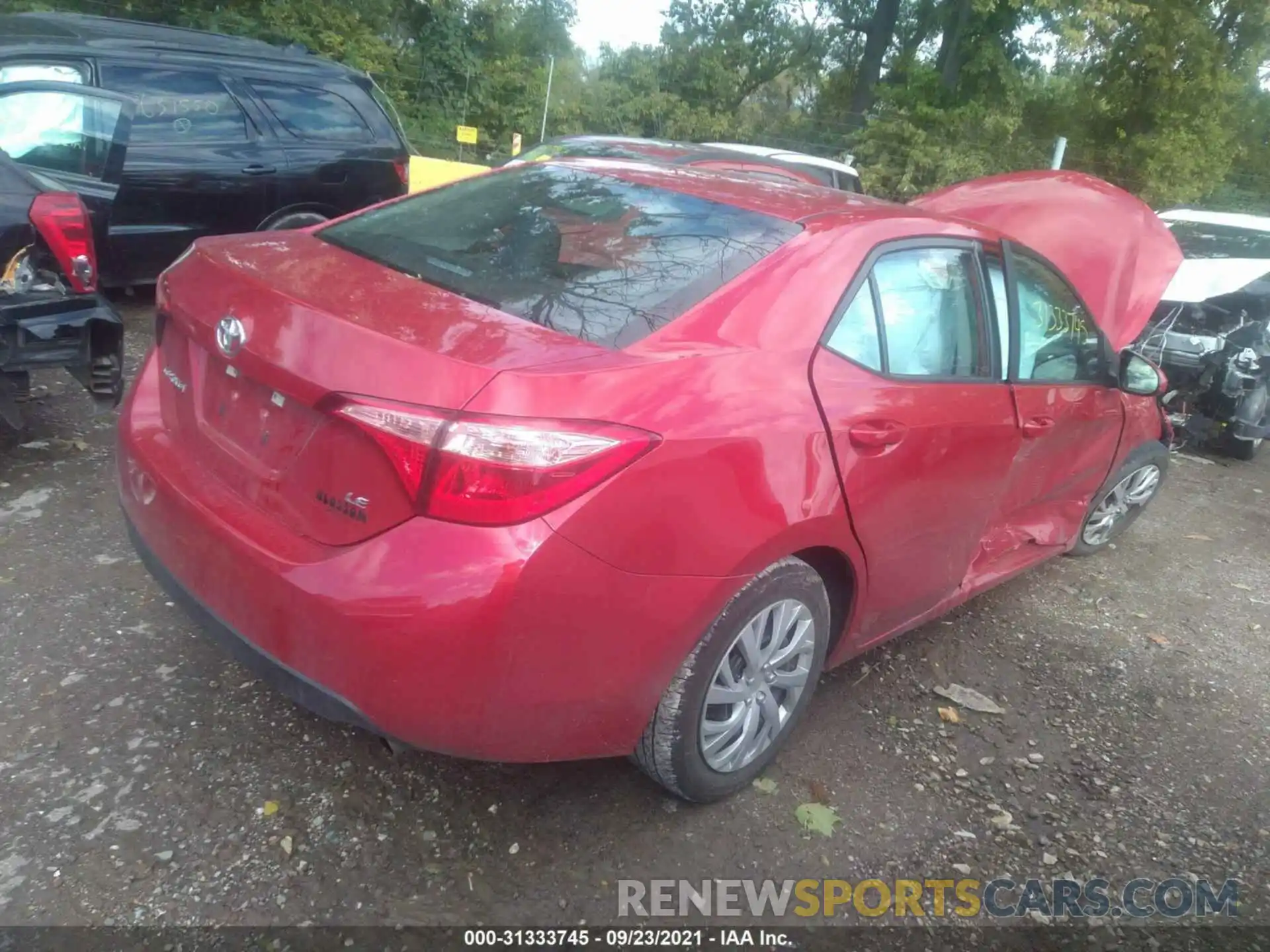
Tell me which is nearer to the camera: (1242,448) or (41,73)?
(41,73)

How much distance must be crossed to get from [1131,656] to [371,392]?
11.0ft

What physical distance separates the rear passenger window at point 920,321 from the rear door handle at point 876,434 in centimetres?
17

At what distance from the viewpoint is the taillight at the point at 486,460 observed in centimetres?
209

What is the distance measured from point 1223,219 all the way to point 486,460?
26.9ft

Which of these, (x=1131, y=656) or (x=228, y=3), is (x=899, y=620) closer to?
(x=1131, y=656)

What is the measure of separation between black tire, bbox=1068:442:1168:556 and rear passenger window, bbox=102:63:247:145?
546cm

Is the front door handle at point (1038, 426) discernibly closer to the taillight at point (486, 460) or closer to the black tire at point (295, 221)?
the taillight at point (486, 460)

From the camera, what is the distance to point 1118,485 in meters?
4.80

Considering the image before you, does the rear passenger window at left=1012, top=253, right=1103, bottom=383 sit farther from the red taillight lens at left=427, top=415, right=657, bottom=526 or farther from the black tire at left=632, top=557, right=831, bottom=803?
the red taillight lens at left=427, top=415, right=657, bottom=526

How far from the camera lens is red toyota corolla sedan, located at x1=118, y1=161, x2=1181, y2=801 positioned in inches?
84.3

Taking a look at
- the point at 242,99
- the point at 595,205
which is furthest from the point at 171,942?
the point at 242,99

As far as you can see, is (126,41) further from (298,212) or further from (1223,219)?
(1223,219)

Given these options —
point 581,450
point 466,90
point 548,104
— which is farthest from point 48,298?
point 548,104

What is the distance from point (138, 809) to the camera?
2.58m
